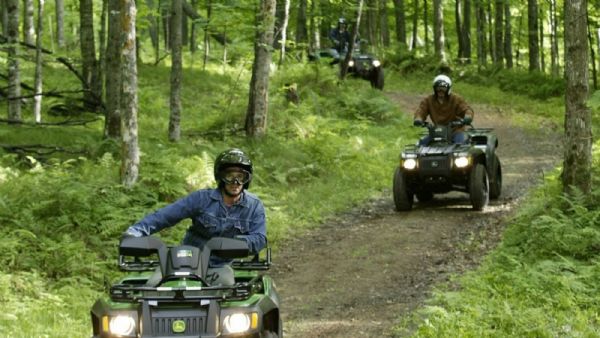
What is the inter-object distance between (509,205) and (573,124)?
335cm

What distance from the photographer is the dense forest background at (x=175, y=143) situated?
899cm

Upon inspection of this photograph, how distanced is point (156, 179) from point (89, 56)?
7.32 m

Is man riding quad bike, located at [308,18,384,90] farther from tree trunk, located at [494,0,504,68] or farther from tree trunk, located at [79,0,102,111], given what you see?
tree trunk, located at [79,0,102,111]

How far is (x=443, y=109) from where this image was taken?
1324 centimetres

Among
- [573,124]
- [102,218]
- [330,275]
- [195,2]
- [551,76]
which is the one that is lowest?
[330,275]

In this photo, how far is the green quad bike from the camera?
4758 millimetres

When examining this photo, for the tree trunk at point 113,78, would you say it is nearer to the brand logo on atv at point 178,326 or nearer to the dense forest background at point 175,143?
the dense forest background at point 175,143

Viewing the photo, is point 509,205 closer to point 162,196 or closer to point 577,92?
point 577,92

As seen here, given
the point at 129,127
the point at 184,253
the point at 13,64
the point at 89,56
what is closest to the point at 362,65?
the point at 89,56

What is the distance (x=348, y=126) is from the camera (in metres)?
19.5

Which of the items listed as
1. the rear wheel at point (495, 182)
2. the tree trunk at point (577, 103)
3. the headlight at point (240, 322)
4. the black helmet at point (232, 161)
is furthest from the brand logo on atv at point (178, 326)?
the rear wheel at point (495, 182)

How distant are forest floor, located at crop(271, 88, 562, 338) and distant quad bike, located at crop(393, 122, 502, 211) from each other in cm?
31

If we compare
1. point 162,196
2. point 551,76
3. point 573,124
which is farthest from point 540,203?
point 551,76

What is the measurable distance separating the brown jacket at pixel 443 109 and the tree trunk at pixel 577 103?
3059mm
